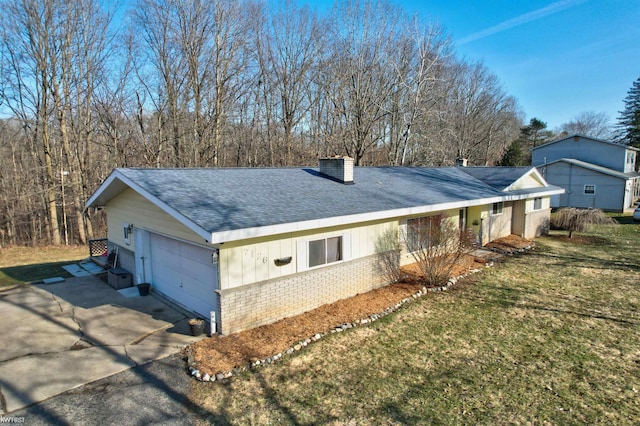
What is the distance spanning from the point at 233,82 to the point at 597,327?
77.8 feet

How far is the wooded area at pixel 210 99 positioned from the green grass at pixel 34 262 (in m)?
2.32

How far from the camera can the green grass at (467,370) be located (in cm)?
543

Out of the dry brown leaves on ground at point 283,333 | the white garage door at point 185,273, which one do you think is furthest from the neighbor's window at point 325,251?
the white garage door at point 185,273

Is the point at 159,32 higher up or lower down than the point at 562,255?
higher up

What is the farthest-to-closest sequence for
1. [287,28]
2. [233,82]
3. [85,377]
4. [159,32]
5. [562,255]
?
[287,28] < [233,82] < [159,32] < [562,255] < [85,377]

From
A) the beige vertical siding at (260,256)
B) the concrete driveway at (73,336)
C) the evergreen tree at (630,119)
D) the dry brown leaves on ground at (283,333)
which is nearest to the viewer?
the concrete driveway at (73,336)

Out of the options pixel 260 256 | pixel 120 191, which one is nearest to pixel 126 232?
pixel 120 191

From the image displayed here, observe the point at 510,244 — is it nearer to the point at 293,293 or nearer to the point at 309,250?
the point at 309,250

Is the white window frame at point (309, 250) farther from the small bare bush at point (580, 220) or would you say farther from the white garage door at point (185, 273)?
the small bare bush at point (580, 220)

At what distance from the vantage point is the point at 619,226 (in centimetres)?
2284

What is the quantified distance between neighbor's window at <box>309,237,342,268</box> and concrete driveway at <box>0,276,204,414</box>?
3.30m

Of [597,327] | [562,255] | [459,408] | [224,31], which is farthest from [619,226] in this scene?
[224,31]

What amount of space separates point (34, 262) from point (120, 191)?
7.40 metres

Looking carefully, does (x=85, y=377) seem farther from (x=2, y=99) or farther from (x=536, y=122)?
(x=536, y=122)
